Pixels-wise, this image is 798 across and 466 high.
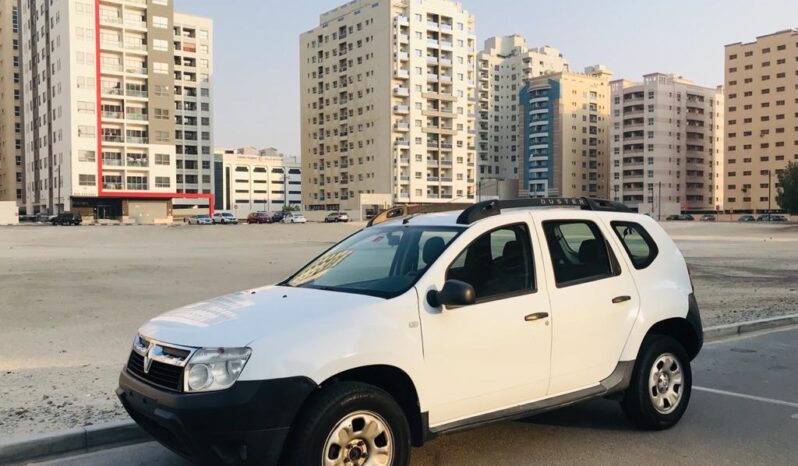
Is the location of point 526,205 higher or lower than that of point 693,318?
higher

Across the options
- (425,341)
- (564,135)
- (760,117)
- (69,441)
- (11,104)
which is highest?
(760,117)

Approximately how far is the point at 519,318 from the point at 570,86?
14886 centimetres

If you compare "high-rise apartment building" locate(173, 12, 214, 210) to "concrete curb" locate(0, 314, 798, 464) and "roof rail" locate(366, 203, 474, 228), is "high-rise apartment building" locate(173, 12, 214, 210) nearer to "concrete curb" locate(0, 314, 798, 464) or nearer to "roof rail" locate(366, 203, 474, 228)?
"roof rail" locate(366, 203, 474, 228)

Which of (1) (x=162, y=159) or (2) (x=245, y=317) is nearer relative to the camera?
(2) (x=245, y=317)

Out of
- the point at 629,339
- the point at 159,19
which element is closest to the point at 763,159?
the point at 159,19

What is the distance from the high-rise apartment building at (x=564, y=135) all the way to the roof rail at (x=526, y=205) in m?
136

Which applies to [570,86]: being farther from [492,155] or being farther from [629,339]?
[629,339]

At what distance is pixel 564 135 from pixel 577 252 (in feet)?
474

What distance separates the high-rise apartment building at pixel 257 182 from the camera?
6447 inches

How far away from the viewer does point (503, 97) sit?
536 ft

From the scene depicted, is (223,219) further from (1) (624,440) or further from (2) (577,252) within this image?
(1) (624,440)

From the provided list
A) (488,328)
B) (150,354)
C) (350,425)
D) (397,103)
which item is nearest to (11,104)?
(397,103)

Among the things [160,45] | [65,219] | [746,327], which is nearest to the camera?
[746,327]

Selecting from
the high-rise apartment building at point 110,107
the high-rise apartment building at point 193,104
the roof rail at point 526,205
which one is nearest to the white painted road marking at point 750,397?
the roof rail at point 526,205
